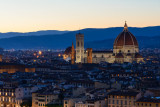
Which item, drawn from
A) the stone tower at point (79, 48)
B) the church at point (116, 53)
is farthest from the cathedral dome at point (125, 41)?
the stone tower at point (79, 48)

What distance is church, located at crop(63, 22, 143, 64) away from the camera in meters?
158

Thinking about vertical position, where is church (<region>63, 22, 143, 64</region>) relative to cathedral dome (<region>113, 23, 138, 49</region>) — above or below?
below

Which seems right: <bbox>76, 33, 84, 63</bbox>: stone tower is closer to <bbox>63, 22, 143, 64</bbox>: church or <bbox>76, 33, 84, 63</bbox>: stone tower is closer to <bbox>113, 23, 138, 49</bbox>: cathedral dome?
<bbox>63, 22, 143, 64</bbox>: church

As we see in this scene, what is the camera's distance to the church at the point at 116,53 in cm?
15838

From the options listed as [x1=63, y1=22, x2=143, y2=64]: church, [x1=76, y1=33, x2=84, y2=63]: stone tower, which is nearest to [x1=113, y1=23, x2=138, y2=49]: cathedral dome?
[x1=63, y1=22, x2=143, y2=64]: church

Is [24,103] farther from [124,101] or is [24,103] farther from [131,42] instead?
[131,42]

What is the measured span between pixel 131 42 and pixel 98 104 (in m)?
110

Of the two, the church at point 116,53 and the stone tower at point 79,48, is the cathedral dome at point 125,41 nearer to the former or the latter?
the church at point 116,53

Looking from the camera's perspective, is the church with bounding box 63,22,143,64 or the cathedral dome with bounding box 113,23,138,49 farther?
the cathedral dome with bounding box 113,23,138,49

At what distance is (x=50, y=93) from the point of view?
61.5 m

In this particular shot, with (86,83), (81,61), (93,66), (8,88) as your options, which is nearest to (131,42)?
(81,61)

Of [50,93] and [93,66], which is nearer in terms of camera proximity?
[50,93]

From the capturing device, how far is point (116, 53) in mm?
164625

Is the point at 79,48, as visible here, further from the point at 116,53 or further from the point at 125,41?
the point at 125,41
